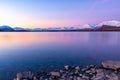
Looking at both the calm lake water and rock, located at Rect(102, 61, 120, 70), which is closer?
rock, located at Rect(102, 61, 120, 70)

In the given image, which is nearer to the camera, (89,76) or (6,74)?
(89,76)

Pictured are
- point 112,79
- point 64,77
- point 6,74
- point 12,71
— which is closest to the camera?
point 112,79

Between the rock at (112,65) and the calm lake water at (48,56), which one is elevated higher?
the rock at (112,65)

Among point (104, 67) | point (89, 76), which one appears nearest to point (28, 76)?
point (89, 76)

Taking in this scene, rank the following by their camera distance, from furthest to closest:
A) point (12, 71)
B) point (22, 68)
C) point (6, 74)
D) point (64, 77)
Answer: point (22, 68) → point (12, 71) → point (6, 74) → point (64, 77)

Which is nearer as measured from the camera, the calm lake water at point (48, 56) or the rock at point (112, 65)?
the rock at point (112, 65)

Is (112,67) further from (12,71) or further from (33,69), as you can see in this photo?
(12,71)

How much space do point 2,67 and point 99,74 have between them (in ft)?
33.7

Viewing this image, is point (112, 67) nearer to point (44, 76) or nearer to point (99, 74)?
point (99, 74)

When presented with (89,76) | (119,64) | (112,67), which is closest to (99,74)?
(89,76)

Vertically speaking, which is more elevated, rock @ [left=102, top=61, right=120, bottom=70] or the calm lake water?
rock @ [left=102, top=61, right=120, bottom=70]

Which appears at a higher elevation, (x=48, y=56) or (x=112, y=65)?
(x=112, y=65)

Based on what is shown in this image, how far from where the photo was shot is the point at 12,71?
14930 mm

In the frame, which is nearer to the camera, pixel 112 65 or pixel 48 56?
pixel 112 65
